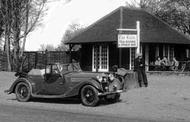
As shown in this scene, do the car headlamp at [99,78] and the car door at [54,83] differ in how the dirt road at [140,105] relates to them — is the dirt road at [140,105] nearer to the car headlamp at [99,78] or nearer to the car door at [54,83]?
the car door at [54,83]

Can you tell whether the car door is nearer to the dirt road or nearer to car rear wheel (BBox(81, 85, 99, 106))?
the dirt road

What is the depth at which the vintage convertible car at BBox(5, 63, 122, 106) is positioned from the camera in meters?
14.3

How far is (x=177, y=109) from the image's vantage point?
13.6 metres

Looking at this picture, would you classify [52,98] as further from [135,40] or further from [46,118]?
[135,40]

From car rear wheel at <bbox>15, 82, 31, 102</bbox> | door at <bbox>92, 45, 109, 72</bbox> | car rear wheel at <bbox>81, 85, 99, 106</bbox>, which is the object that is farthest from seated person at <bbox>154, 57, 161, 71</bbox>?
car rear wheel at <bbox>81, 85, 99, 106</bbox>

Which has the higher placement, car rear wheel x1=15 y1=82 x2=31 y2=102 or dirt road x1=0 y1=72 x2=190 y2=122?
Answer: car rear wheel x1=15 y1=82 x2=31 y2=102

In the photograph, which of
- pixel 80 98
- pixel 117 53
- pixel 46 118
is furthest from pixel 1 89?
pixel 117 53

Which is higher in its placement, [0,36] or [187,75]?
[0,36]

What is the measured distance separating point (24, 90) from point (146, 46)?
19.4 metres

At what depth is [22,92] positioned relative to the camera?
1581 cm

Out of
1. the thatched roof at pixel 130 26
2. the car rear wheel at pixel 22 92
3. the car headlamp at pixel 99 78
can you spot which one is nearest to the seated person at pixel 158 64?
the thatched roof at pixel 130 26

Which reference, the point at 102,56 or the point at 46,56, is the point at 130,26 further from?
the point at 46,56

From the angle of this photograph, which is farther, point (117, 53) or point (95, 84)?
point (117, 53)

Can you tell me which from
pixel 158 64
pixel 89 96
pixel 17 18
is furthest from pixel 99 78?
pixel 17 18
